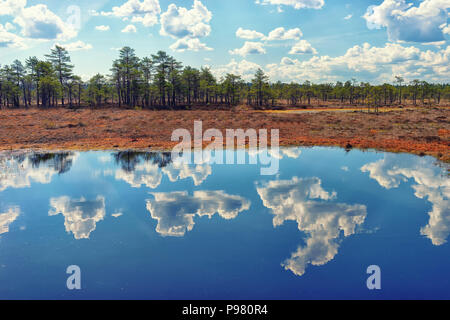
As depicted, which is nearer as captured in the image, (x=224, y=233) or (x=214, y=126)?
(x=224, y=233)

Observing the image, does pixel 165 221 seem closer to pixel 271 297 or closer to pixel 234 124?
pixel 271 297

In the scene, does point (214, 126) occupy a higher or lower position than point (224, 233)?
higher

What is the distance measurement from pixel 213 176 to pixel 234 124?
30.9 meters

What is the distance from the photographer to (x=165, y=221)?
1700 cm

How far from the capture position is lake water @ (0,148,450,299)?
1133 cm

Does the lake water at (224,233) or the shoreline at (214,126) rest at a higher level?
the shoreline at (214,126)

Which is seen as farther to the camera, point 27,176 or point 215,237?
point 27,176

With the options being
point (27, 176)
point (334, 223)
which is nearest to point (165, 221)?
point (334, 223)

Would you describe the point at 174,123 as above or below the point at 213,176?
above

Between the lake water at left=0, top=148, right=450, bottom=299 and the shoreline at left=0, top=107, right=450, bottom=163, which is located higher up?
the shoreline at left=0, top=107, right=450, bottom=163

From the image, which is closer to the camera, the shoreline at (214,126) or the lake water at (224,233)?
Answer: the lake water at (224,233)

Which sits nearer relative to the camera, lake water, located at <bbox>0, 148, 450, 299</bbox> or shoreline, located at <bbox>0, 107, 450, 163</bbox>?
lake water, located at <bbox>0, 148, 450, 299</bbox>

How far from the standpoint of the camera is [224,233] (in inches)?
611

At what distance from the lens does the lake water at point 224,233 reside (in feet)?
37.2
